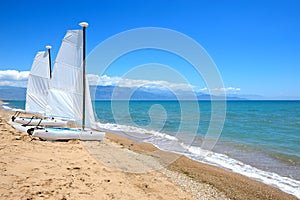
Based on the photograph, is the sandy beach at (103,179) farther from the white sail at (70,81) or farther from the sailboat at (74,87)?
the white sail at (70,81)

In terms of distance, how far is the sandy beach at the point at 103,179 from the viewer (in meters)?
4.94

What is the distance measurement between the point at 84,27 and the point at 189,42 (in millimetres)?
5097

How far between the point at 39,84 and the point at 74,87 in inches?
212

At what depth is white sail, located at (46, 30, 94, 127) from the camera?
1126 cm

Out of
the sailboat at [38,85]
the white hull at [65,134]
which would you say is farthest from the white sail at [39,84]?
the white hull at [65,134]

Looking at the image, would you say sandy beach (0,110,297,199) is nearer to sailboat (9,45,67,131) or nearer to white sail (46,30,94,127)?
white sail (46,30,94,127)

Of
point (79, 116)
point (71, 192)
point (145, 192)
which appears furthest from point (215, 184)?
point (79, 116)

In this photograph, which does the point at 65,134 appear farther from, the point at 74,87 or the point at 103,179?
the point at 103,179

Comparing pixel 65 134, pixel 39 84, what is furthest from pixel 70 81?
pixel 39 84

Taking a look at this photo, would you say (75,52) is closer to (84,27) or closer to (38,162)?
(84,27)

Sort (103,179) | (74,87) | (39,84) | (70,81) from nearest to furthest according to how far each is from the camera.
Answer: (103,179) < (74,87) < (70,81) < (39,84)

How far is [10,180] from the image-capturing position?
4.96m

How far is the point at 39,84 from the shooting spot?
1560 cm

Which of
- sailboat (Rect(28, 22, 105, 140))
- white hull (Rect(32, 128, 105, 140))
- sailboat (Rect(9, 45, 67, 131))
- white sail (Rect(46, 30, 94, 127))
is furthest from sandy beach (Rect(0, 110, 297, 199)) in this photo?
sailboat (Rect(9, 45, 67, 131))
